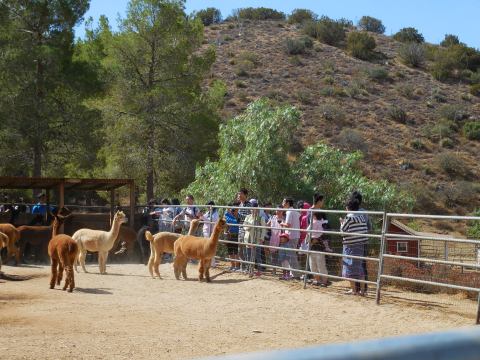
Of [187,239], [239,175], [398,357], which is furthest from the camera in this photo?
[239,175]

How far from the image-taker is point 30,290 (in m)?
12.3

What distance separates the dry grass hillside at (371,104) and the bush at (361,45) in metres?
1.03

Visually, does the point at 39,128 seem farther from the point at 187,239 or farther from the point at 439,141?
the point at 439,141

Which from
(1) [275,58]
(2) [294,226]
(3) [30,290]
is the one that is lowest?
(3) [30,290]

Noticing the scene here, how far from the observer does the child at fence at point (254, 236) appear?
14500 mm

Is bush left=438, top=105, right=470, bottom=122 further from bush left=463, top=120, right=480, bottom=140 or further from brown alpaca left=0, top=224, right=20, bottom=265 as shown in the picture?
brown alpaca left=0, top=224, right=20, bottom=265

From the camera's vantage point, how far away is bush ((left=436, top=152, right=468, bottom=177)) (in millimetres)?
52438

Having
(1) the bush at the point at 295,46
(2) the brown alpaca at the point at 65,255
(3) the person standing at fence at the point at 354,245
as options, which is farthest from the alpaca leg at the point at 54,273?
(1) the bush at the point at 295,46

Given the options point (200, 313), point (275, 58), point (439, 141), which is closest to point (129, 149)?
point (200, 313)

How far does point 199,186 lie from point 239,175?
1.67 meters

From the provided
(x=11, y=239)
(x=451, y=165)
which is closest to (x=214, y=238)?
(x=11, y=239)

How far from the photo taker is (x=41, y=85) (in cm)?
2612

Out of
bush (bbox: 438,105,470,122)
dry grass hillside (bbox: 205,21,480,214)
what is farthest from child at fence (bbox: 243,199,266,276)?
bush (bbox: 438,105,470,122)

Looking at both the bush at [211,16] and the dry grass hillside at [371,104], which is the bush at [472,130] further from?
the bush at [211,16]
